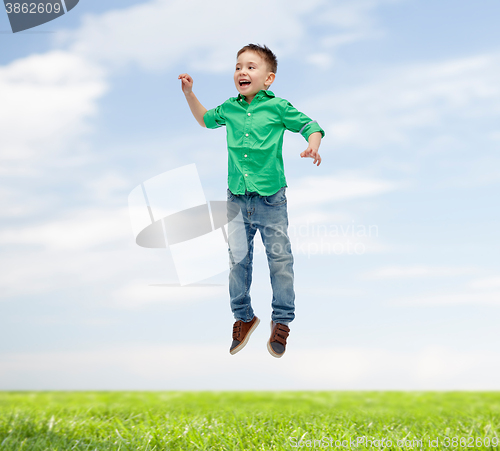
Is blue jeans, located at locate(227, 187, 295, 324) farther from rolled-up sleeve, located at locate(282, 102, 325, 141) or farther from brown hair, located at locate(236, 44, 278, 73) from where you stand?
brown hair, located at locate(236, 44, 278, 73)

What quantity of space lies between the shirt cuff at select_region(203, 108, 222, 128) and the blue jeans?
0.70 m

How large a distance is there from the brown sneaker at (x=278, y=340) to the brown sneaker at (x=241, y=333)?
0.21m

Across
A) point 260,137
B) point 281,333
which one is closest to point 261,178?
point 260,137

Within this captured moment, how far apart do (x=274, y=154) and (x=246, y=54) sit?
0.89 meters

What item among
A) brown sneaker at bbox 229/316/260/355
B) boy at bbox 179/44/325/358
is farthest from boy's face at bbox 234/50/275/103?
brown sneaker at bbox 229/316/260/355

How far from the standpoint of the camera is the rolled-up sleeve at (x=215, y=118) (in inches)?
172

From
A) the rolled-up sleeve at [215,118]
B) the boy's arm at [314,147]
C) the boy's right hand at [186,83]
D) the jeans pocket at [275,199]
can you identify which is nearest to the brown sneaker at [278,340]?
the jeans pocket at [275,199]

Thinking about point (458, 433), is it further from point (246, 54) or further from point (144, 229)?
point (246, 54)

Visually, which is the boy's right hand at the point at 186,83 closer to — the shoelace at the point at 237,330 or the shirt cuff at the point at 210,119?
the shirt cuff at the point at 210,119

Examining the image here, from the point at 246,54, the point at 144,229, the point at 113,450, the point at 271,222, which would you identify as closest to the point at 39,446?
the point at 113,450

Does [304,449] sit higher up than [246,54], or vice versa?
[246,54]

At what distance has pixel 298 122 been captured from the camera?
4152 mm

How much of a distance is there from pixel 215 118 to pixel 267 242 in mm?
1210

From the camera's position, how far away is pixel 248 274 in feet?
13.7
